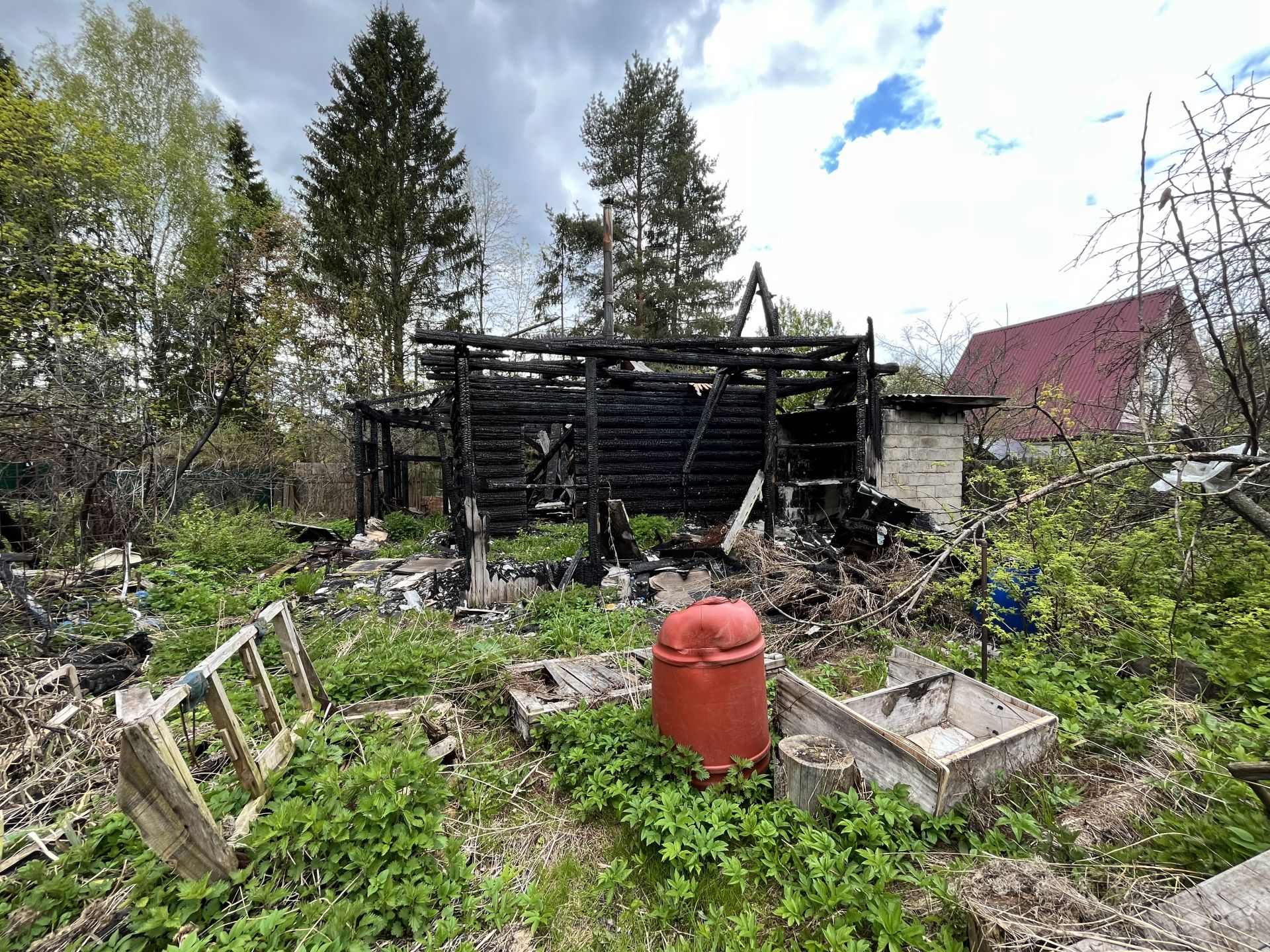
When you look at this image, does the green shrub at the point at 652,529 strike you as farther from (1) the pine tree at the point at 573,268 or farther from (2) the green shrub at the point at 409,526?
(1) the pine tree at the point at 573,268

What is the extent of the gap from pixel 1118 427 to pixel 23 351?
40.6 feet

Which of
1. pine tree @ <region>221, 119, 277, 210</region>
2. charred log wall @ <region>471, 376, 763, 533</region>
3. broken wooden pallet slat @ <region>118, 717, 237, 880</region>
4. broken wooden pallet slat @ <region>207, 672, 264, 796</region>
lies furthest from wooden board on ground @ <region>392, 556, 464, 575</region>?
pine tree @ <region>221, 119, 277, 210</region>

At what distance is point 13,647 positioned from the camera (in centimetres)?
392

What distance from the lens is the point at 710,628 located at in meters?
2.77

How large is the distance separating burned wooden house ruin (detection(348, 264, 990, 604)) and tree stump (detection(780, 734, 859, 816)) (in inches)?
165

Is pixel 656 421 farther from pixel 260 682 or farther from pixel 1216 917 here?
pixel 1216 917

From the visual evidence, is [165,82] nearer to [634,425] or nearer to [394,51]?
[394,51]

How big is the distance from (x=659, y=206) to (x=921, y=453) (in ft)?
48.4

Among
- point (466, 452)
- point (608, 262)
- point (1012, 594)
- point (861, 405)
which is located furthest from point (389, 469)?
point (1012, 594)

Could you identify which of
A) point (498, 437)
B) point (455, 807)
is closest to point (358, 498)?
point (498, 437)

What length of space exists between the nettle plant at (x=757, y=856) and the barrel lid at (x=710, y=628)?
585 mm

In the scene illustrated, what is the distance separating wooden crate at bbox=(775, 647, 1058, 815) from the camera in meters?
2.44

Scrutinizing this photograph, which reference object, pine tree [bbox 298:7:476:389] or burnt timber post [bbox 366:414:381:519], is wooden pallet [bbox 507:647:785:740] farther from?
pine tree [bbox 298:7:476:389]

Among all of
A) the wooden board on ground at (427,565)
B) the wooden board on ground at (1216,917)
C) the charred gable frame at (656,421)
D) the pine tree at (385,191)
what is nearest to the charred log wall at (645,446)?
the charred gable frame at (656,421)
